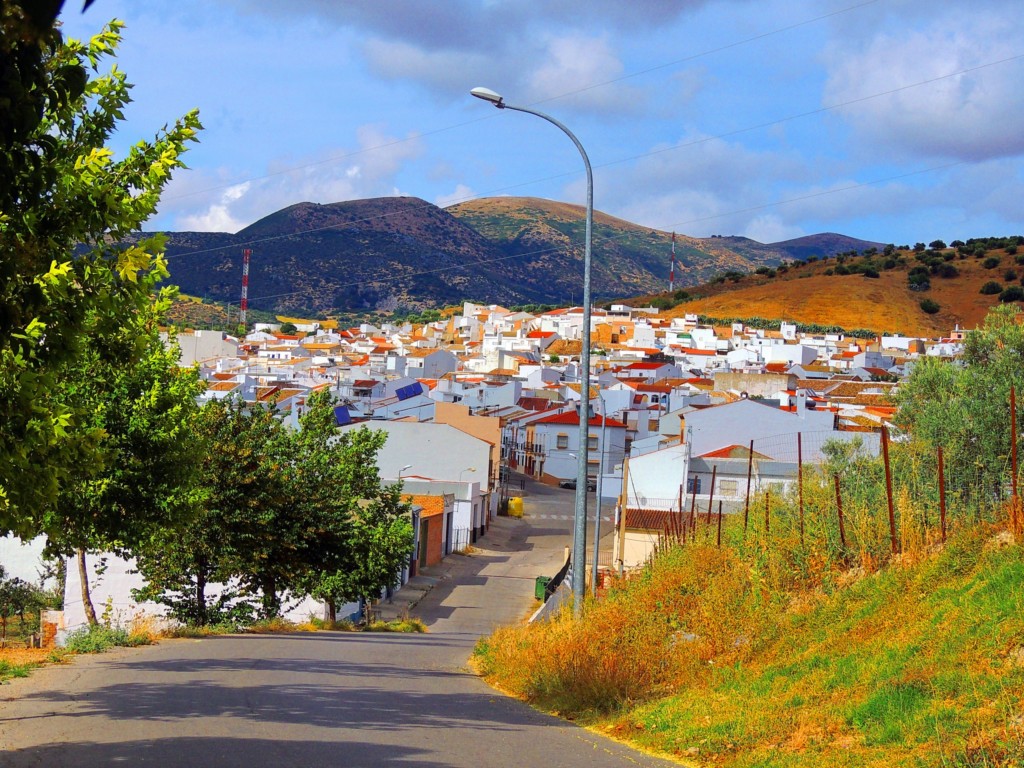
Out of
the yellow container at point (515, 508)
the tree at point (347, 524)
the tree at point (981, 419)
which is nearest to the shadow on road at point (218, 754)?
the tree at point (981, 419)

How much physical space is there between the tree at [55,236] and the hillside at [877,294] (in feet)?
424

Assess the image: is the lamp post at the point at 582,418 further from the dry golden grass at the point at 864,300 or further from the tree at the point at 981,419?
the dry golden grass at the point at 864,300

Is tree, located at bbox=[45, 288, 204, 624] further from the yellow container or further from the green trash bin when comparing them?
the yellow container

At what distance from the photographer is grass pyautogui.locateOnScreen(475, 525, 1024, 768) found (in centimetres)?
843

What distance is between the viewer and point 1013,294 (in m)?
126

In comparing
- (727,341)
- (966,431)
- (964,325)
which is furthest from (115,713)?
(964,325)

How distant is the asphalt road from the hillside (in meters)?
123

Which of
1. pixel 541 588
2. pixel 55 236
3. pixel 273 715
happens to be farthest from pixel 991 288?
pixel 55 236

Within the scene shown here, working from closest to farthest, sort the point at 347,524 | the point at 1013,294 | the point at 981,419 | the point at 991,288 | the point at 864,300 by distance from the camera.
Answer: the point at 981,419, the point at 347,524, the point at 1013,294, the point at 991,288, the point at 864,300

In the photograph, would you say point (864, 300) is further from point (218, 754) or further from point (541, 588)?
point (218, 754)

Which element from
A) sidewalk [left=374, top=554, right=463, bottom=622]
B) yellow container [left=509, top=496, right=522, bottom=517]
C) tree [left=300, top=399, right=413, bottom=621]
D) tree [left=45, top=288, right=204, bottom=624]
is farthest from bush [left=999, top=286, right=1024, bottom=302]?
tree [left=45, top=288, right=204, bottom=624]

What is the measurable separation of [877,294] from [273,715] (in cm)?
14445

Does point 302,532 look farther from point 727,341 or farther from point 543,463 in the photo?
point 727,341

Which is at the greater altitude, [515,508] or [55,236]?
[55,236]
